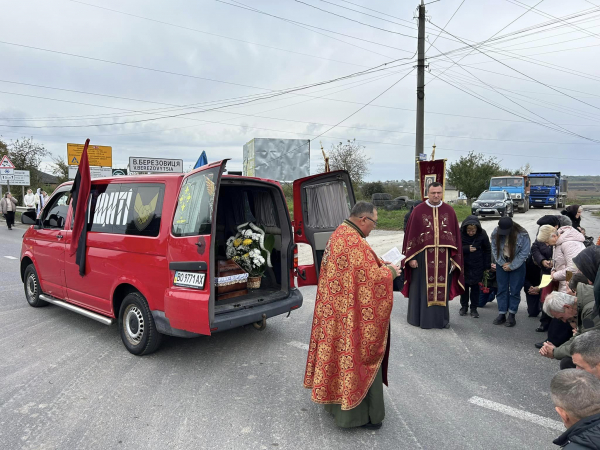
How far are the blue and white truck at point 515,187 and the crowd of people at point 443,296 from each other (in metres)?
24.3

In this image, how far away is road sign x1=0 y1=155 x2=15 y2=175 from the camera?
20016 mm

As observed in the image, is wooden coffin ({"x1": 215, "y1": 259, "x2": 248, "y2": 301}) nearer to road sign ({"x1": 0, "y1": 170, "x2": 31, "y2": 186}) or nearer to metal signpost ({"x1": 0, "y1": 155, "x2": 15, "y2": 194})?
metal signpost ({"x1": 0, "y1": 155, "x2": 15, "y2": 194})

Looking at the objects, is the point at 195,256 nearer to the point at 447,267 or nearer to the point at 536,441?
the point at 536,441

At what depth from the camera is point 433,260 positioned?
6.07m

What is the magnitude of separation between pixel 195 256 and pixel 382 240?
11931mm

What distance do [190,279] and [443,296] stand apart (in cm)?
356

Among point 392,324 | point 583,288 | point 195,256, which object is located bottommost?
point 392,324

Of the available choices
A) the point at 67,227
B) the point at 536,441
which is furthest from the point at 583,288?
the point at 67,227

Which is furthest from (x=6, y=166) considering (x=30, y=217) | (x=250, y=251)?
(x=250, y=251)

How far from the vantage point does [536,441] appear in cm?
319

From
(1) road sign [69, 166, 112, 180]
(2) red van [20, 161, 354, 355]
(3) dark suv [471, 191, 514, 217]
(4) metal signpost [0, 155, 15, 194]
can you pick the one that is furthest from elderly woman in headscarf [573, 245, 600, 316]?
(4) metal signpost [0, 155, 15, 194]

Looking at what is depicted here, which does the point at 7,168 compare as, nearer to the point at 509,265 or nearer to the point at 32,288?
the point at 32,288

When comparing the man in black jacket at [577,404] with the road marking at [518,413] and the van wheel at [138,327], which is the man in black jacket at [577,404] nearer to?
the road marking at [518,413]

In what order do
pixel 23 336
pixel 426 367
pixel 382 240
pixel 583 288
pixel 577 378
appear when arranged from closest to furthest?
pixel 577 378 → pixel 583 288 → pixel 426 367 → pixel 23 336 → pixel 382 240
